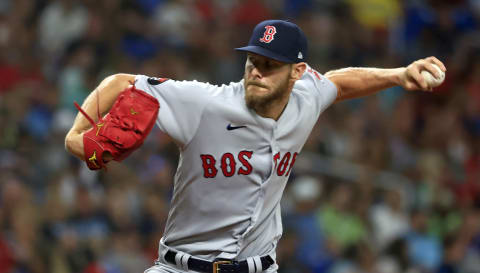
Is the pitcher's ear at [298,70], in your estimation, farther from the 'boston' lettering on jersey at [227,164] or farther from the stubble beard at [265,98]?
the 'boston' lettering on jersey at [227,164]

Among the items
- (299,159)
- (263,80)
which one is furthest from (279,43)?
(299,159)

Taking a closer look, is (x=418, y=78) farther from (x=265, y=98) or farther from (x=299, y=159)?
(x=299, y=159)

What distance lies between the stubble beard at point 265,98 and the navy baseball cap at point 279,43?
0.14 meters

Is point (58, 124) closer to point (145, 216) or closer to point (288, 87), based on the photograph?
point (145, 216)

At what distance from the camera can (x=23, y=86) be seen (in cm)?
802

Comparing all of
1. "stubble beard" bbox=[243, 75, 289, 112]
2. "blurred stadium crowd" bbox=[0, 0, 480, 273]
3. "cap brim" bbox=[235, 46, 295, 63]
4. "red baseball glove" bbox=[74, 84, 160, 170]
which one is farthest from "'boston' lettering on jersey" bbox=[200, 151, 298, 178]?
"blurred stadium crowd" bbox=[0, 0, 480, 273]

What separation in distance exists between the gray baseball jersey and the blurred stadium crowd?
3.05 metres

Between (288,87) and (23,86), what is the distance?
458 cm

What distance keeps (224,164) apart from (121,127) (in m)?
0.55

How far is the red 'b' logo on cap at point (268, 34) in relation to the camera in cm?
392

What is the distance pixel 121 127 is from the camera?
373 centimetres

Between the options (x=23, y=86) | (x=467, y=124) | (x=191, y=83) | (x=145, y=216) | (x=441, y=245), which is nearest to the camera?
(x=191, y=83)

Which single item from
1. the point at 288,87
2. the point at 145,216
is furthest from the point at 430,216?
the point at 288,87

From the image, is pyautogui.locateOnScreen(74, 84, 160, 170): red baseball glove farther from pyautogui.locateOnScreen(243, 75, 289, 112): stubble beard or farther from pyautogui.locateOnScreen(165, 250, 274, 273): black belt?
pyautogui.locateOnScreen(165, 250, 274, 273): black belt
